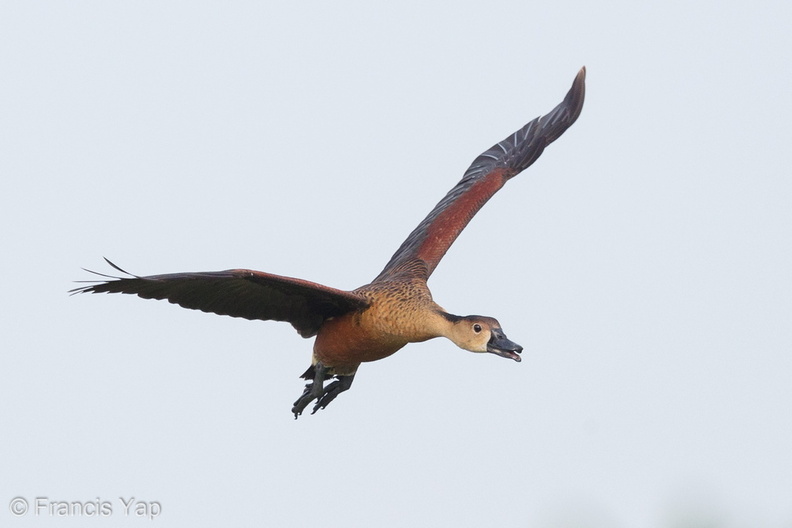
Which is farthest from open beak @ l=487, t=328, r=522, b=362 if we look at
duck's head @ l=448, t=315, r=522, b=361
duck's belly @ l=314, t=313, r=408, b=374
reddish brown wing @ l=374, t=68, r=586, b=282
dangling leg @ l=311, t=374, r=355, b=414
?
dangling leg @ l=311, t=374, r=355, b=414

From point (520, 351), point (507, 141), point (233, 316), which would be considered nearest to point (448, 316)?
point (520, 351)

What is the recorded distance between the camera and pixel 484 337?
1138cm

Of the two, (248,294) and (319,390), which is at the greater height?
(248,294)

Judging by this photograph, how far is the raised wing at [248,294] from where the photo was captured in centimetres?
1119

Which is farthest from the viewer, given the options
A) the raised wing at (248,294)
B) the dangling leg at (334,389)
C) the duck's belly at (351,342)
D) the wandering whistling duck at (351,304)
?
the dangling leg at (334,389)

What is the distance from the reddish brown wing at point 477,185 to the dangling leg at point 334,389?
116 centimetres

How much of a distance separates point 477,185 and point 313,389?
3.63 meters

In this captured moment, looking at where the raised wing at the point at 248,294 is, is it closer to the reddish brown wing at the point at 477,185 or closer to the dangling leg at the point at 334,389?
the dangling leg at the point at 334,389

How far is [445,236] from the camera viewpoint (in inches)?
Answer: 580

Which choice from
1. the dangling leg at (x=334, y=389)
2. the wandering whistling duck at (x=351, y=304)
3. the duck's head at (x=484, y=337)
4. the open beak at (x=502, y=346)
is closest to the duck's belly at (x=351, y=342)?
the wandering whistling duck at (x=351, y=304)

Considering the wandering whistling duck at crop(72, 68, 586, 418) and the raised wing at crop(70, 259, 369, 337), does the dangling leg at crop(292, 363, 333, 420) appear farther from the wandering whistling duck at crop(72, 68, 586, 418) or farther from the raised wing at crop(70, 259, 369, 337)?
the raised wing at crop(70, 259, 369, 337)

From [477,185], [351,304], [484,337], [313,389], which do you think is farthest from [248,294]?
[477,185]

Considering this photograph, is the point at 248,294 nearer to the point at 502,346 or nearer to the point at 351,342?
the point at 351,342

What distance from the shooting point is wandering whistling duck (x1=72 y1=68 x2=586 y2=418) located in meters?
11.4
